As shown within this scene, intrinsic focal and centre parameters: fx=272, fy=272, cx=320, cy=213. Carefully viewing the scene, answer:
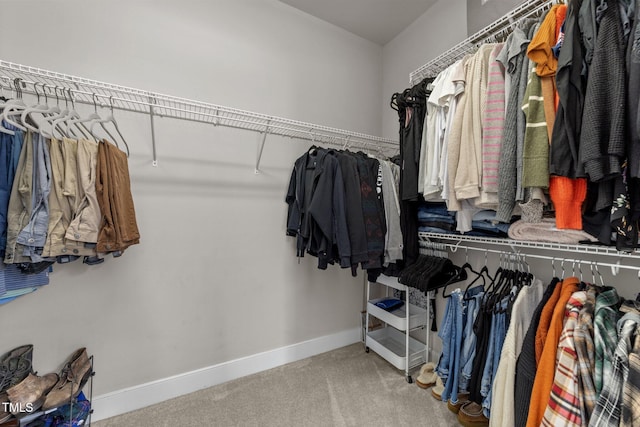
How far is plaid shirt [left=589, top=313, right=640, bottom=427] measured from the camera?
2.64 ft

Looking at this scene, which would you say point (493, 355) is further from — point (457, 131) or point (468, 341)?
point (457, 131)

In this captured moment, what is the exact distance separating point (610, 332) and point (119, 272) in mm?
2262

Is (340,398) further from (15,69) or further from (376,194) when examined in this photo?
(15,69)

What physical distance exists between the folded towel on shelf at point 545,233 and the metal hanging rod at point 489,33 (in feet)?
3.05

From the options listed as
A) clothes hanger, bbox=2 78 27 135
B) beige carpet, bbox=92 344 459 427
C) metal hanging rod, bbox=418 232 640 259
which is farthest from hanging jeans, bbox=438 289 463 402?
clothes hanger, bbox=2 78 27 135

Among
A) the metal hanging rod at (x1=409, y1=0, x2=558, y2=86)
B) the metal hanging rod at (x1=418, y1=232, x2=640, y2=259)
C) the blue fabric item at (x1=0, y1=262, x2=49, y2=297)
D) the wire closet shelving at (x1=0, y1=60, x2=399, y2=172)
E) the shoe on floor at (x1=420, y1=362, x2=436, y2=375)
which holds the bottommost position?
the shoe on floor at (x1=420, y1=362, x2=436, y2=375)

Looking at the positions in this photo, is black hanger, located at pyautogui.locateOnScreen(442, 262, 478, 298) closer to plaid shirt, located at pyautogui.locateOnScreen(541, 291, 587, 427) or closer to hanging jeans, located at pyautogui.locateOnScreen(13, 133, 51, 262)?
plaid shirt, located at pyautogui.locateOnScreen(541, 291, 587, 427)

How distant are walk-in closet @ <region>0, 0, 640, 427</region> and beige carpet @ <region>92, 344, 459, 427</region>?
15 millimetres

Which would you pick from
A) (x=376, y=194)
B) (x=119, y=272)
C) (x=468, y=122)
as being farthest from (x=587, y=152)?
(x=119, y=272)

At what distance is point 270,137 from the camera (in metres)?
2.02

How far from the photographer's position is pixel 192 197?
179cm

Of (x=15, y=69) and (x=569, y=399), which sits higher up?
(x=15, y=69)

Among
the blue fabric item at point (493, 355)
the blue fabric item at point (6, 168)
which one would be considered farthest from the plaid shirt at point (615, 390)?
the blue fabric item at point (6, 168)

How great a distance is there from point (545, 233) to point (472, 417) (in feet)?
3.40
